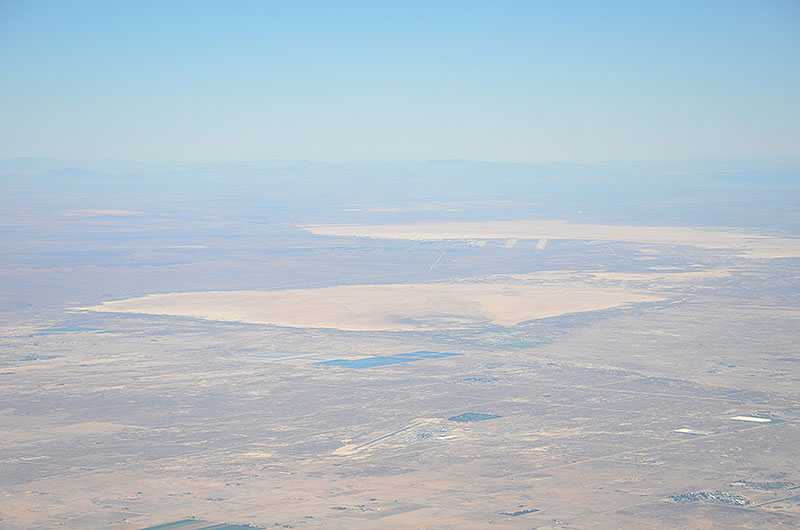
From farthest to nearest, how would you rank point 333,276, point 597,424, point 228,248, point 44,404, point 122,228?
point 122,228 → point 228,248 → point 333,276 → point 44,404 → point 597,424

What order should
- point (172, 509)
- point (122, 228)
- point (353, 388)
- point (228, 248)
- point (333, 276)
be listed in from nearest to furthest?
point (172, 509) < point (353, 388) < point (333, 276) < point (228, 248) < point (122, 228)

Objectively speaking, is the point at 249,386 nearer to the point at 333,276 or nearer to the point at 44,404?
the point at 44,404

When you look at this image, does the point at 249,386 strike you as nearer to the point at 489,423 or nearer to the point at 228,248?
the point at 489,423

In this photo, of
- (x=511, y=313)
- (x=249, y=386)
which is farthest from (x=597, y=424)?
(x=511, y=313)

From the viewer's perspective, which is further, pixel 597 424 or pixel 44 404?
pixel 44 404

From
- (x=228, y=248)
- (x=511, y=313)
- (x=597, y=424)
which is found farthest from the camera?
(x=228, y=248)

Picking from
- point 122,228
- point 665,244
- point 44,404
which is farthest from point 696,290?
point 122,228

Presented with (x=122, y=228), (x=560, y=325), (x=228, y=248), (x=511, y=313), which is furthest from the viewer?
(x=122, y=228)

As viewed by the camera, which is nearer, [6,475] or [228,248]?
[6,475]

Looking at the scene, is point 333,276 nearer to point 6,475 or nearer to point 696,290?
point 696,290
